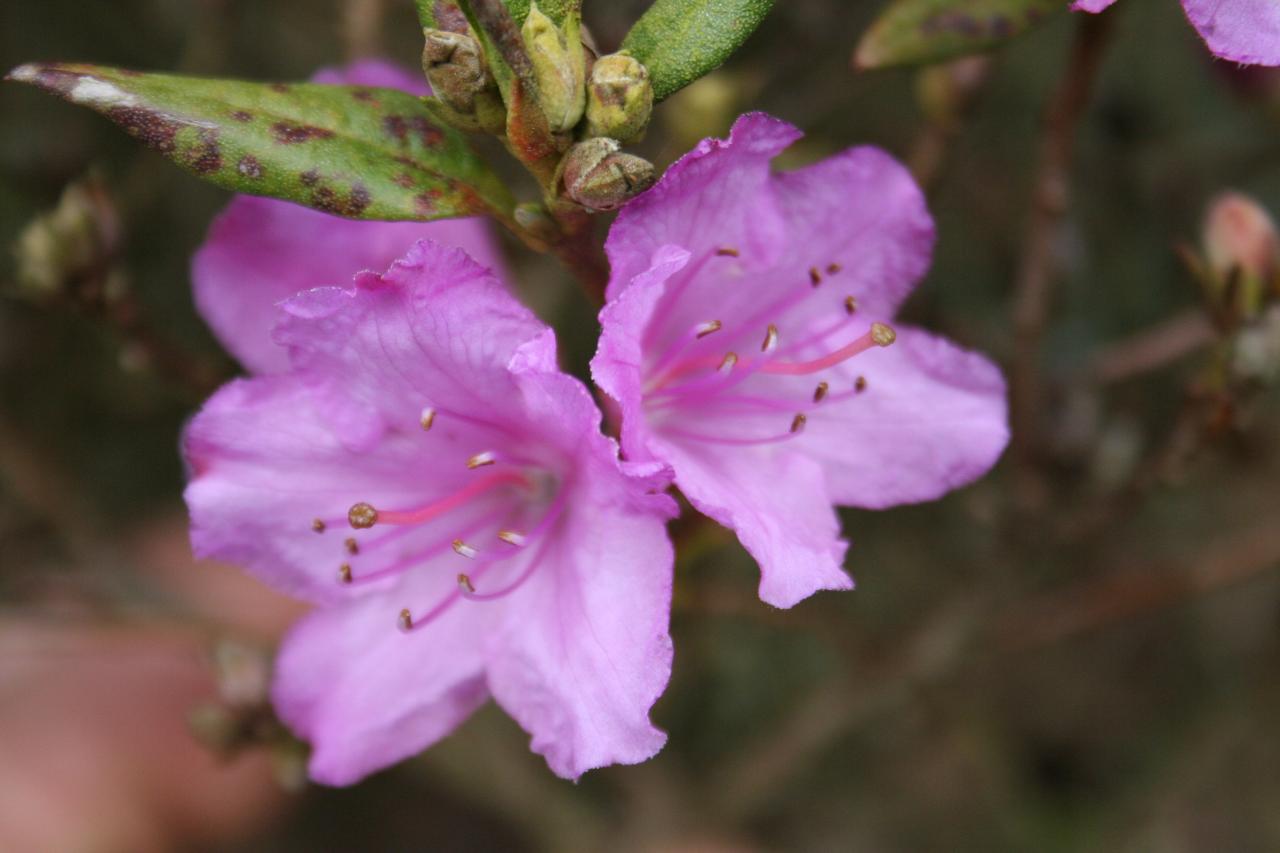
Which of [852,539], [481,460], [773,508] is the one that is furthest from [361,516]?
[852,539]

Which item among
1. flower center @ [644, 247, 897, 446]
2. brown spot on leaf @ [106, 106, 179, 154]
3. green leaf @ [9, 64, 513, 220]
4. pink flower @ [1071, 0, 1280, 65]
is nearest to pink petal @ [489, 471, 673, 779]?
flower center @ [644, 247, 897, 446]

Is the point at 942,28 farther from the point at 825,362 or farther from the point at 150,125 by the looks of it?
the point at 150,125

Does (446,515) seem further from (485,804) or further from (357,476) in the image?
(485,804)

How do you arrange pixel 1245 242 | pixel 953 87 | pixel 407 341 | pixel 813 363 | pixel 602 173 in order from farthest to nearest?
pixel 953 87, pixel 1245 242, pixel 813 363, pixel 407 341, pixel 602 173

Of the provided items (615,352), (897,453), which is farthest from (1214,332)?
(615,352)

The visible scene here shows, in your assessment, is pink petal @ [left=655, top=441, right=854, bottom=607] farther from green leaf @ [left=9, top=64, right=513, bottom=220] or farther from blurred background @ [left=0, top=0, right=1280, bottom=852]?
green leaf @ [left=9, top=64, right=513, bottom=220]

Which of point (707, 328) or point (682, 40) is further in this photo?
point (707, 328)
